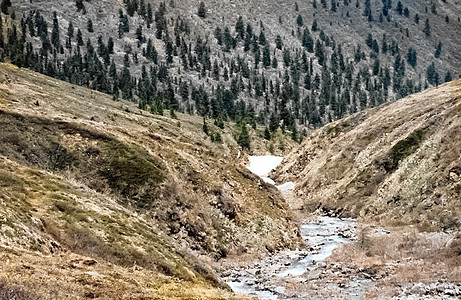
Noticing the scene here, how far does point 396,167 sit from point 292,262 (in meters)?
23.9

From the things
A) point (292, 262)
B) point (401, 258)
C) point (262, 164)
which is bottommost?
point (262, 164)

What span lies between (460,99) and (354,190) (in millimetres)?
16808

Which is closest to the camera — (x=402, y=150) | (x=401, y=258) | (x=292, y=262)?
(x=401, y=258)

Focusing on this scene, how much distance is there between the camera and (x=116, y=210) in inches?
1048

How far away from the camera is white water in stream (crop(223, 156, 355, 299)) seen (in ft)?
86.6

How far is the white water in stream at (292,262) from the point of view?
26.4 m

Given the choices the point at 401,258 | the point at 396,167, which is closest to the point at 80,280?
the point at 401,258

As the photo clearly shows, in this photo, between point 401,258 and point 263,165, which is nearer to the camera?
point 401,258

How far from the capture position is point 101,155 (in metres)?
33.8

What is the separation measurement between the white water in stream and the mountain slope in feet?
14.0

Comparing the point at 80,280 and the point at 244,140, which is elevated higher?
the point at 80,280

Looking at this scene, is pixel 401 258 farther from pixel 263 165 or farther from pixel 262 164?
pixel 262 164

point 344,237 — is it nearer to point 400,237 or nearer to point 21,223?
point 400,237

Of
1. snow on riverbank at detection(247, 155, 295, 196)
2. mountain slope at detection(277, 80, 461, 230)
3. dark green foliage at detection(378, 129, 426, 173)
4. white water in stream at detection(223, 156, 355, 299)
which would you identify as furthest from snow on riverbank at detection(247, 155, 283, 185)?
white water in stream at detection(223, 156, 355, 299)
